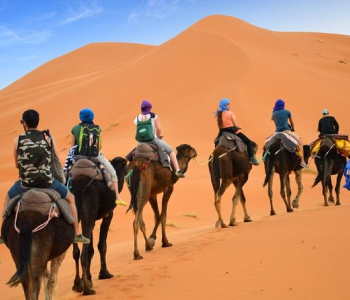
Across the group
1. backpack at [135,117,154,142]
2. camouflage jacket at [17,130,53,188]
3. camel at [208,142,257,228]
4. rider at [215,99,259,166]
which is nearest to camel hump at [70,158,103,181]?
camouflage jacket at [17,130,53,188]

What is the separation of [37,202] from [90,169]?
221 centimetres

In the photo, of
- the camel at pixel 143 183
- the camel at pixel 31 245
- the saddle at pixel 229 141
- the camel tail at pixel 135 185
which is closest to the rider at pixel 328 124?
the saddle at pixel 229 141

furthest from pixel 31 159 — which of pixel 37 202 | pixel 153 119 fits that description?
pixel 153 119

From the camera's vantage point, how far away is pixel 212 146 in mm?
31906

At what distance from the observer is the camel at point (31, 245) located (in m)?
6.29

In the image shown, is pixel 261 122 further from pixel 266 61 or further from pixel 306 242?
pixel 306 242

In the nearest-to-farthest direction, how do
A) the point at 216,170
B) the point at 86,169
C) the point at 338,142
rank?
1. the point at 86,169
2. the point at 216,170
3. the point at 338,142

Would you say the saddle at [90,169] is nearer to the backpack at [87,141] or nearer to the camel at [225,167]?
the backpack at [87,141]

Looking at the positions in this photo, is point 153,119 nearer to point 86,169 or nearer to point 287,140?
point 86,169

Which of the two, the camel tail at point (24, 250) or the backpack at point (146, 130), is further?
the backpack at point (146, 130)

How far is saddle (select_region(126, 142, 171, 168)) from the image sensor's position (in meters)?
11.1

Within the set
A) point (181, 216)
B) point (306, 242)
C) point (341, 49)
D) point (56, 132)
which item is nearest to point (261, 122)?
point (181, 216)

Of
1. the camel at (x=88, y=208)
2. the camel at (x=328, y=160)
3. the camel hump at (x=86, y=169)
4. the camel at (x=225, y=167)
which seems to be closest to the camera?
the camel at (x=88, y=208)

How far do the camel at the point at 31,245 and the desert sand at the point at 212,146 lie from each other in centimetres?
170
